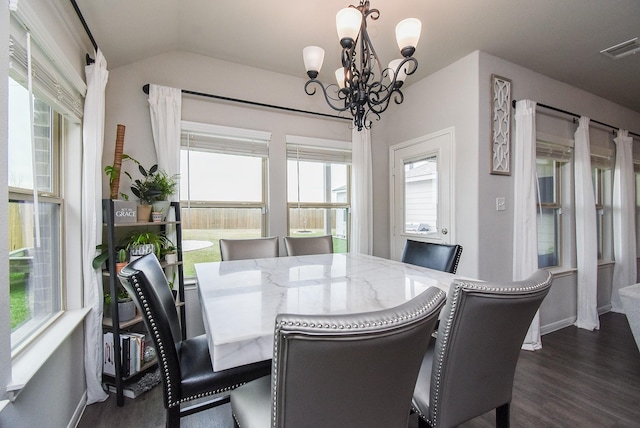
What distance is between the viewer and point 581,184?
10.0 feet

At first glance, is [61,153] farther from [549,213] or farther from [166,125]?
[549,213]

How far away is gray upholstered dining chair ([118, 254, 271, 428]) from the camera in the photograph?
3.28 ft

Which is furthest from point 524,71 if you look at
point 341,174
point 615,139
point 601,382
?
point 601,382

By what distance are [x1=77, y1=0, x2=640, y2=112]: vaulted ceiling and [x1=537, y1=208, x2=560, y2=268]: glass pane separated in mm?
1532

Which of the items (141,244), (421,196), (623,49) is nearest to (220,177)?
(141,244)

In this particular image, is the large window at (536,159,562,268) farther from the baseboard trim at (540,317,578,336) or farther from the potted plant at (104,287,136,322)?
the potted plant at (104,287,136,322)

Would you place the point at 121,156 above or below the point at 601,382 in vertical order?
above

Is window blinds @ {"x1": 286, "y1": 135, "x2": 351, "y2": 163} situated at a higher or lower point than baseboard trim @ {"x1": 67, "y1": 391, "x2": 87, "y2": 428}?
higher

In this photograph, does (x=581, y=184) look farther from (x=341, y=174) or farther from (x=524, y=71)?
(x=341, y=174)

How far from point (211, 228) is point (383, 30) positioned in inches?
92.0

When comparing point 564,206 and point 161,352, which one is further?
point 564,206

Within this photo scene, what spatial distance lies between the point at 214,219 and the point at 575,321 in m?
4.15

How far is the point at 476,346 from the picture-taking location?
0.95 metres

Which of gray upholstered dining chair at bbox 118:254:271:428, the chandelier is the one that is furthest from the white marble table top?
the chandelier
